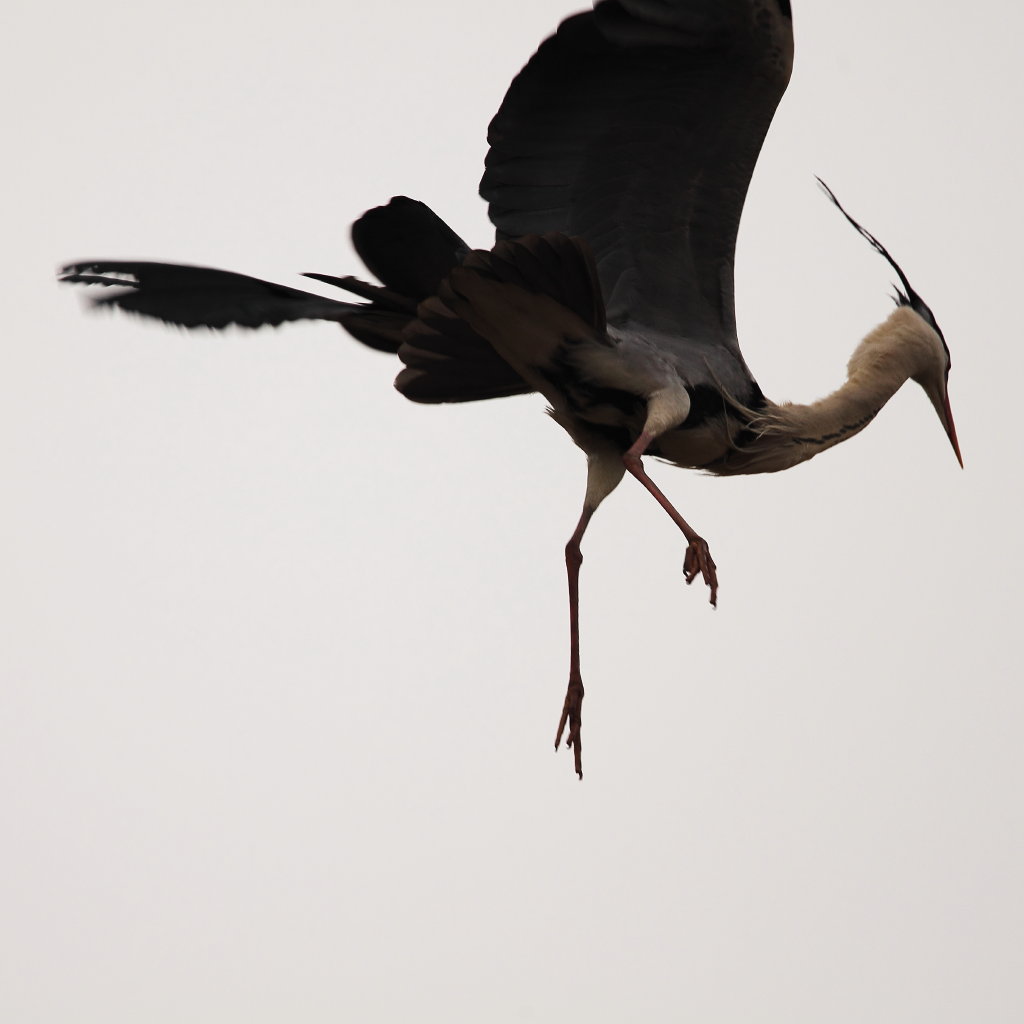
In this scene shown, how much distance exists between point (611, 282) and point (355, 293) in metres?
0.80

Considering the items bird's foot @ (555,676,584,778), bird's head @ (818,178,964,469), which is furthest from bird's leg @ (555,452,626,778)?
bird's head @ (818,178,964,469)

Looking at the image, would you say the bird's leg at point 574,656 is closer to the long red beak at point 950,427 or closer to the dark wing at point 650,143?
the dark wing at point 650,143

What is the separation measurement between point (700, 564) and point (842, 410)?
1145 mm

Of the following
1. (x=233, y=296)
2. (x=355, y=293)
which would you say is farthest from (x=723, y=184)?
(x=233, y=296)

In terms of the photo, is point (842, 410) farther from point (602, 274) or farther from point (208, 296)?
point (208, 296)

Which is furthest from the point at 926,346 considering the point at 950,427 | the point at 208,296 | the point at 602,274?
the point at 208,296

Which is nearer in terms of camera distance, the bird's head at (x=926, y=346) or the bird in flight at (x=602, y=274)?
the bird in flight at (x=602, y=274)

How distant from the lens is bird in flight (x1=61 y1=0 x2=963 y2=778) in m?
5.24

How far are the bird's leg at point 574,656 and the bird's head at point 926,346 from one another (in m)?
1.36

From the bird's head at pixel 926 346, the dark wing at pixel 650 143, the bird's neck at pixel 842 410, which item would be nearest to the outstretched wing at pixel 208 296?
the dark wing at pixel 650 143

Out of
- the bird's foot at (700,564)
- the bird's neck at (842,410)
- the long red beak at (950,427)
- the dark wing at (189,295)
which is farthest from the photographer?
the long red beak at (950,427)

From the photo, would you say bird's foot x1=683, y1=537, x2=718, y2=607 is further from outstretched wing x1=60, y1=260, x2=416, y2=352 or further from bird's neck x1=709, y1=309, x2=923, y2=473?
outstretched wing x1=60, y1=260, x2=416, y2=352

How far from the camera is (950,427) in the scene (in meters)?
6.82

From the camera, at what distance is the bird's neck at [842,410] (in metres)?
5.88
